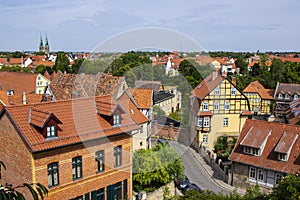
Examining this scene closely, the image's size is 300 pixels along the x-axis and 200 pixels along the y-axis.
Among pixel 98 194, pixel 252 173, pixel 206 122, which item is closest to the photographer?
pixel 98 194

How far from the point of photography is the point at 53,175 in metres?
13.5

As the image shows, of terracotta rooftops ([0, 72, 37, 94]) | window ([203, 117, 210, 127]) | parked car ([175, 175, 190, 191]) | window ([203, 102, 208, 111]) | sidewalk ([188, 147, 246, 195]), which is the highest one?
terracotta rooftops ([0, 72, 37, 94])

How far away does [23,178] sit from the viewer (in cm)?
1333

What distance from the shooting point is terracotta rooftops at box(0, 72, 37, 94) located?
4233cm

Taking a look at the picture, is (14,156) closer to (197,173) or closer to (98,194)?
(98,194)

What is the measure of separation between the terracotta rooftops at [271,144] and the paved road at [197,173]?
2255 millimetres

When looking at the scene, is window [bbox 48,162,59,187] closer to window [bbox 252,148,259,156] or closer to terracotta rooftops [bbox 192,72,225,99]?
window [bbox 252,148,259,156]

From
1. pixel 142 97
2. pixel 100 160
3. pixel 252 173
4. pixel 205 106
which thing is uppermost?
pixel 142 97

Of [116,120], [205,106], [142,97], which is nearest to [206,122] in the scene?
[205,106]

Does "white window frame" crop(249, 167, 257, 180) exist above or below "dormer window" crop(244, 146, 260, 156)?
below

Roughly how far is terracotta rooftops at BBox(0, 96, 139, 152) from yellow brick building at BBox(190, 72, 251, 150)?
1310 centimetres

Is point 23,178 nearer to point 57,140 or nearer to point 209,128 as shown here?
point 57,140

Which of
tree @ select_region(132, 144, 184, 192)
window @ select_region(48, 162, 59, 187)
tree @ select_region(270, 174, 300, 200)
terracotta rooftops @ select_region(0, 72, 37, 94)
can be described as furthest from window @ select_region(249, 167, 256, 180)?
terracotta rooftops @ select_region(0, 72, 37, 94)

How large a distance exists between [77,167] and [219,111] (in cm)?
1730
